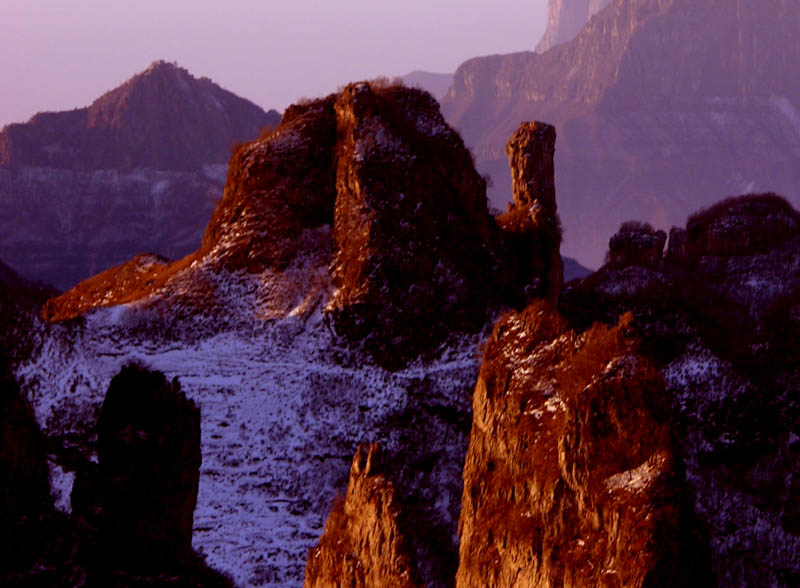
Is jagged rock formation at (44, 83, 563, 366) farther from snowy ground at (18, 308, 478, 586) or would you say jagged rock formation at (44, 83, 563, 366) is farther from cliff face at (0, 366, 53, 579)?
cliff face at (0, 366, 53, 579)

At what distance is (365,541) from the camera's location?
2030 centimetres

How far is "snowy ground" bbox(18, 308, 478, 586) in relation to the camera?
3259 centimetres

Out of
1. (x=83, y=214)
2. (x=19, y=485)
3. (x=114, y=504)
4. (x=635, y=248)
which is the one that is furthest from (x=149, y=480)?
(x=83, y=214)

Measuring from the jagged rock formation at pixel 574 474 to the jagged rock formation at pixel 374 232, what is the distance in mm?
18733

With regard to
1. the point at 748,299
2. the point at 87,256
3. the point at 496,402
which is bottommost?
the point at 496,402

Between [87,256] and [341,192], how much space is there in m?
152

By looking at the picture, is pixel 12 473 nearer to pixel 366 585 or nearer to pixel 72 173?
pixel 366 585

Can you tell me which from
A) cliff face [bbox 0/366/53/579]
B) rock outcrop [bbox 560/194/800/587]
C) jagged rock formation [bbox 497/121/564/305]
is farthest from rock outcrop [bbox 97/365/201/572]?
jagged rock formation [bbox 497/121/564/305]

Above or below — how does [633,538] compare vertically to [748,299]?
below

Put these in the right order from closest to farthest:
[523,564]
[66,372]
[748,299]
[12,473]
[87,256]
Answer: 1. [523,564]
2. [12,473]
3. [66,372]
4. [748,299]
5. [87,256]

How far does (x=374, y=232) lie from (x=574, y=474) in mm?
23274

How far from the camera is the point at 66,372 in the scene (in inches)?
1411

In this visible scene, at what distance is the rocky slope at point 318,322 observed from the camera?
33781 mm

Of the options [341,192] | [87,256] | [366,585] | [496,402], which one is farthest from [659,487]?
[87,256]
